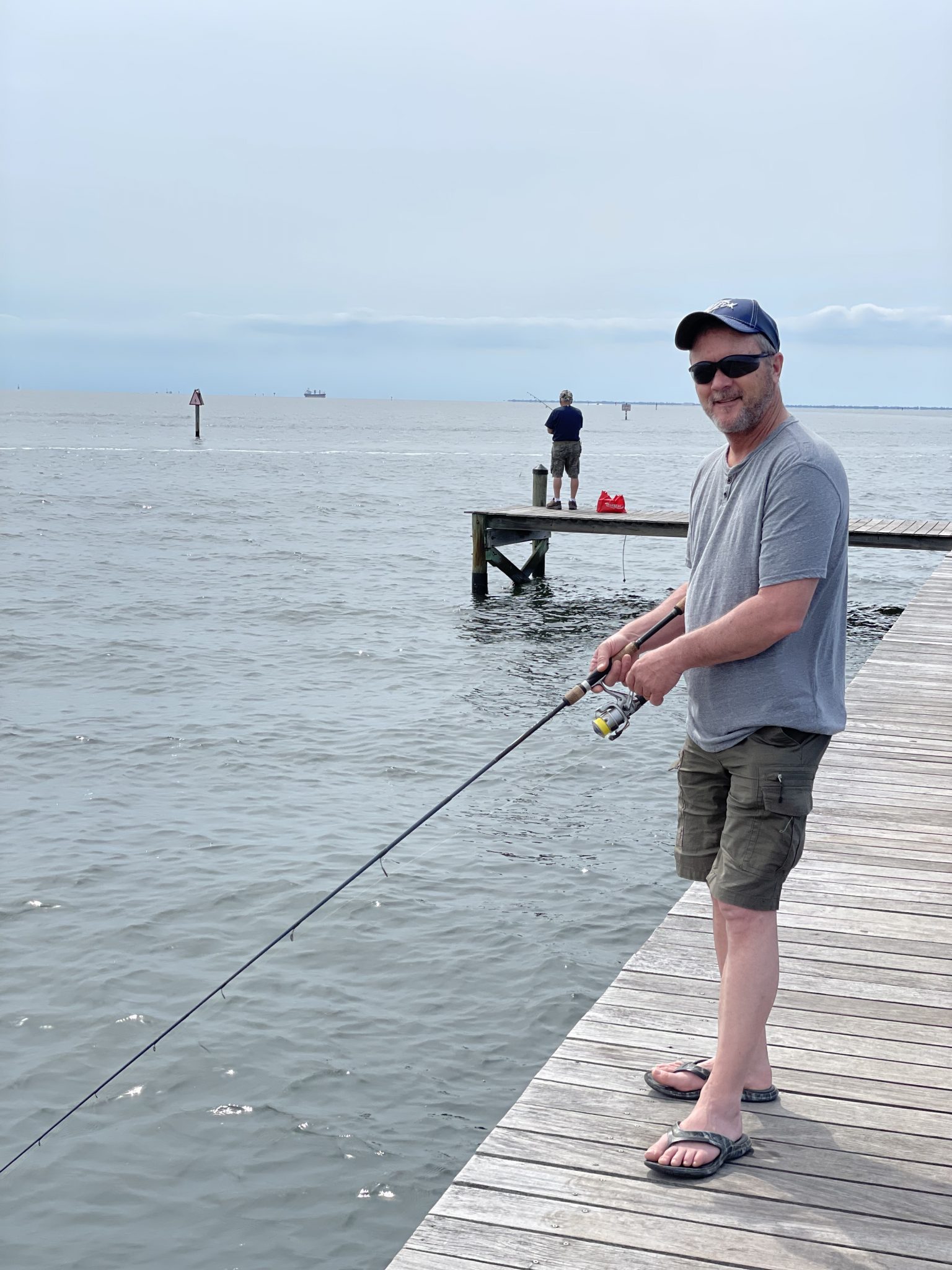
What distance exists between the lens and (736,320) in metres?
2.65

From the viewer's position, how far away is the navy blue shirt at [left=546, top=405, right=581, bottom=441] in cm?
1941

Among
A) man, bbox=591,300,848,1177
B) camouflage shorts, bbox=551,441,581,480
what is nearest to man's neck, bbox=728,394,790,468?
man, bbox=591,300,848,1177

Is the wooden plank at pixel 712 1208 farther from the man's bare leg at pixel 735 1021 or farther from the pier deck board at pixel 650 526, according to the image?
the pier deck board at pixel 650 526

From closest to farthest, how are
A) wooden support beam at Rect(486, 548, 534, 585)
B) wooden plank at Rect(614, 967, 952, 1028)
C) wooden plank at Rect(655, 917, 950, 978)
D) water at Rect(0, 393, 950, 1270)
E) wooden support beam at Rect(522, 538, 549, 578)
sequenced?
1. wooden plank at Rect(614, 967, 952, 1028)
2. wooden plank at Rect(655, 917, 950, 978)
3. water at Rect(0, 393, 950, 1270)
4. wooden support beam at Rect(486, 548, 534, 585)
5. wooden support beam at Rect(522, 538, 549, 578)

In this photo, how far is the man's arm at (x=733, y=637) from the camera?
2.59 metres

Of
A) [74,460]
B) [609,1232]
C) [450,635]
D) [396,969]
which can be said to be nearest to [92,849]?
[396,969]

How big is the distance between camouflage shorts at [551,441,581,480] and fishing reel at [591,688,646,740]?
16.5 meters

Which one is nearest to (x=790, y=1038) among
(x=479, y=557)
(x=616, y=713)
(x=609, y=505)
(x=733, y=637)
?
(x=616, y=713)

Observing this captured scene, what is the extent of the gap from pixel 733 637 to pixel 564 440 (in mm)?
17275

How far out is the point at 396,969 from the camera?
243 inches

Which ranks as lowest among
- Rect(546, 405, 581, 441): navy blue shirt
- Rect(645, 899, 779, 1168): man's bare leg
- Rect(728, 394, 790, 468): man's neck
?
Rect(645, 899, 779, 1168): man's bare leg

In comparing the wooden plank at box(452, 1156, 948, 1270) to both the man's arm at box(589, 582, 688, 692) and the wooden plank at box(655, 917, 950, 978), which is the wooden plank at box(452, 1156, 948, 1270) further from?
the wooden plank at box(655, 917, 950, 978)

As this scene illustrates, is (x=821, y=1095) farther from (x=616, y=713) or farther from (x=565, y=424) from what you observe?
(x=565, y=424)

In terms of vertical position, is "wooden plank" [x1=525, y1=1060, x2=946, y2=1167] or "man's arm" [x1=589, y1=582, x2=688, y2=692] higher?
"man's arm" [x1=589, y1=582, x2=688, y2=692]
